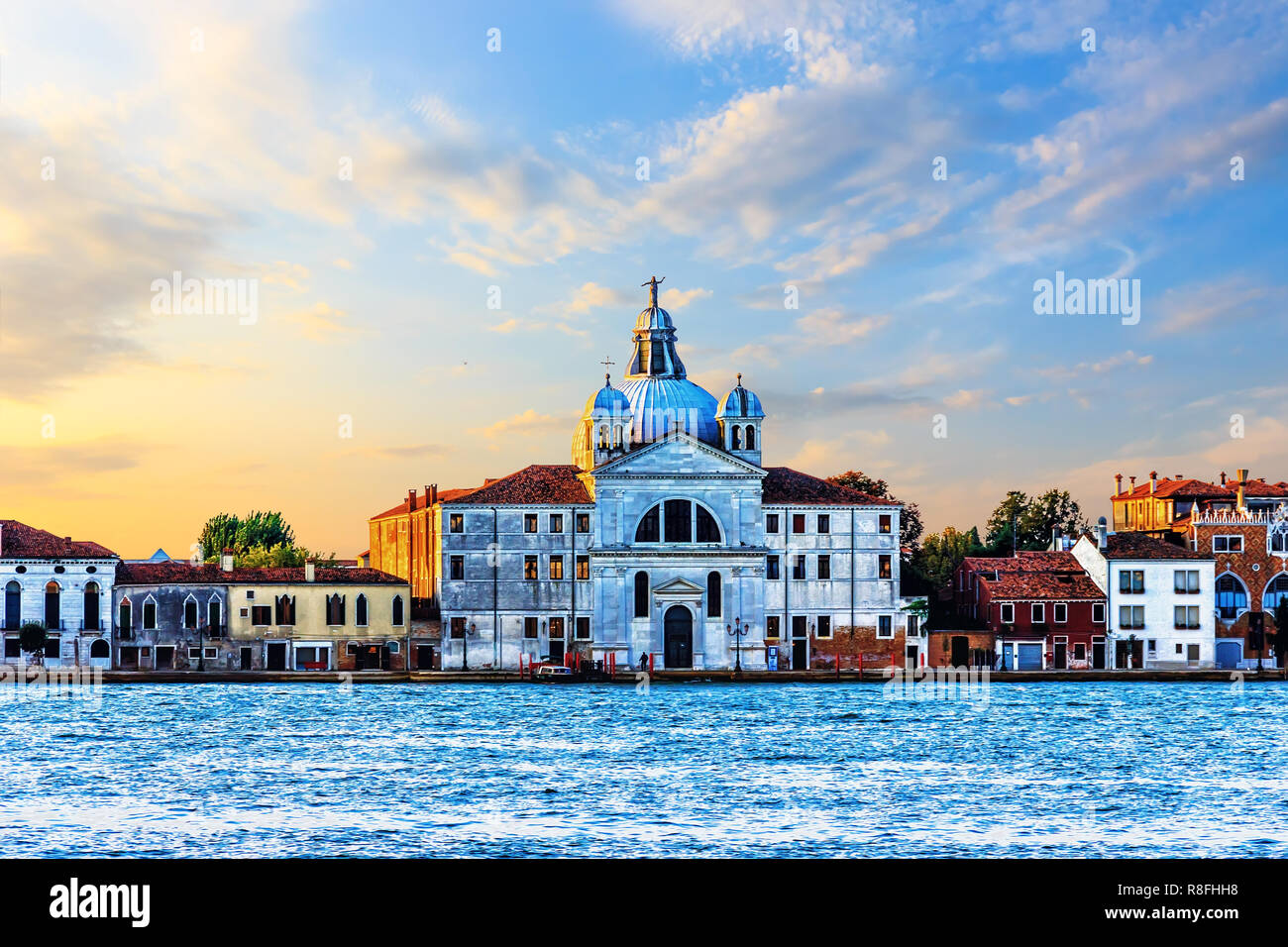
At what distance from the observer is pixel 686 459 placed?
62.2 meters

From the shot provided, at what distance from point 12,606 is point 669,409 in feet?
87.9

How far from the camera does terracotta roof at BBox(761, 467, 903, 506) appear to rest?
63125 mm

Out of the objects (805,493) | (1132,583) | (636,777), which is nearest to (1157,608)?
(1132,583)

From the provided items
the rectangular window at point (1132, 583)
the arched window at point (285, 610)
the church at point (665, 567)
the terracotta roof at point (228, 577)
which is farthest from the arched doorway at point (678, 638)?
the rectangular window at point (1132, 583)

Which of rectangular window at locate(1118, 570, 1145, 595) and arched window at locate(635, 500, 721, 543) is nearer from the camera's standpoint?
arched window at locate(635, 500, 721, 543)

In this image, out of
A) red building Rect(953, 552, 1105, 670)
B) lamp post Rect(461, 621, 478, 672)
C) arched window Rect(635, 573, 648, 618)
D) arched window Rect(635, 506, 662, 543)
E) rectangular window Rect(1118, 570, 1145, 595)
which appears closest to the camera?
lamp post Rect(461, 621, 478, 672)

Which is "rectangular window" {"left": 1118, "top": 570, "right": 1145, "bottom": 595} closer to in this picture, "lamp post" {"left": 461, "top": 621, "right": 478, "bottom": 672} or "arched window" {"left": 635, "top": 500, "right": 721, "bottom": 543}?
"arched window" {"left": 635, "top": 500, "right": 721, "bottom": 543}

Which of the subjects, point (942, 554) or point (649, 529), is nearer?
point (649, 529)

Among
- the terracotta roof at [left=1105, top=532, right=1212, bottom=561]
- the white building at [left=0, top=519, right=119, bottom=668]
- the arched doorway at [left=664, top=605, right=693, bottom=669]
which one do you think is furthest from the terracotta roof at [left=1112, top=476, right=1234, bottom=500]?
the white building at [left=0, top=519, right=119, bottom=668]

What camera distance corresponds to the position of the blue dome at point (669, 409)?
66.7 m

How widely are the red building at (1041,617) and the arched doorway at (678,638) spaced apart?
11.3m

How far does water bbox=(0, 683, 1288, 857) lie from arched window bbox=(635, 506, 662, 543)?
428 inches

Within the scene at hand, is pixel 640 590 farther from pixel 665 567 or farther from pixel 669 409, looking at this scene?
pixel 669 409
